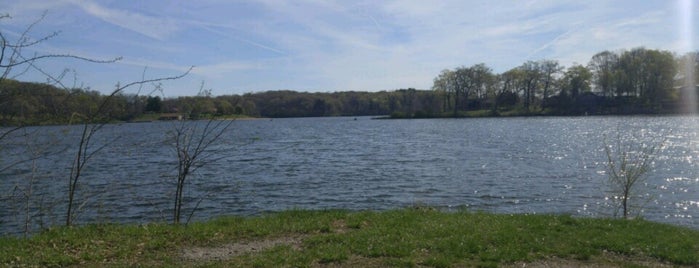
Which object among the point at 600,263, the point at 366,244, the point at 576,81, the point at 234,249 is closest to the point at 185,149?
the point at 234,249

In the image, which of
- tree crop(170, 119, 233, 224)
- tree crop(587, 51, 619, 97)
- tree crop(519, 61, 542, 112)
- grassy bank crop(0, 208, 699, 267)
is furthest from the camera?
tree crop(519, 61, 542, 112)

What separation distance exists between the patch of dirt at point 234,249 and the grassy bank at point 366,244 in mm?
17

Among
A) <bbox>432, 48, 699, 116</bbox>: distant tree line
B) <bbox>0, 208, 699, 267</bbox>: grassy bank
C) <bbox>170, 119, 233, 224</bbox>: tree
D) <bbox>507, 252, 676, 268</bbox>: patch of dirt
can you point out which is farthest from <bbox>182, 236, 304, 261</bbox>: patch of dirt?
<bbox>432, 48, 699, 116</bbox>: distant tree line

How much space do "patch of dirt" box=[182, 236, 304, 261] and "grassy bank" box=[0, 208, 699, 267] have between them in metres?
0.02

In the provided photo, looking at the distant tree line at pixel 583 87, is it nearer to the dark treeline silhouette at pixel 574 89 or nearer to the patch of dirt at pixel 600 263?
the dark treeline silhouette at pixel 574 89

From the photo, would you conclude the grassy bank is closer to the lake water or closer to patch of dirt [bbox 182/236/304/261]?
patch of dirt [bbox 182/236/304/261]

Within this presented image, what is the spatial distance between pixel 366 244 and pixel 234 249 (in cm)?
230

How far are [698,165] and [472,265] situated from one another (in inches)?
1112

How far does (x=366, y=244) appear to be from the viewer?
9117 mm

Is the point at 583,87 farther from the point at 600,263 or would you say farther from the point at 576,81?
the point at 600,263

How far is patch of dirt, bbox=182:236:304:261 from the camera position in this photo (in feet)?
28.4

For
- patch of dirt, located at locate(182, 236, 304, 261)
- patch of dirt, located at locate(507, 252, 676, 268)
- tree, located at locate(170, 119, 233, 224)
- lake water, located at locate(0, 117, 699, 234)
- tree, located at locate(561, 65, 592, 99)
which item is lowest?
lake water, located at locate(0, 117, 699, 234)

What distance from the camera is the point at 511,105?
142625mm

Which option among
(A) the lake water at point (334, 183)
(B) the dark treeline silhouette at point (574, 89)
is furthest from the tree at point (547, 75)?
(A) the lake water at point (334, 183)
